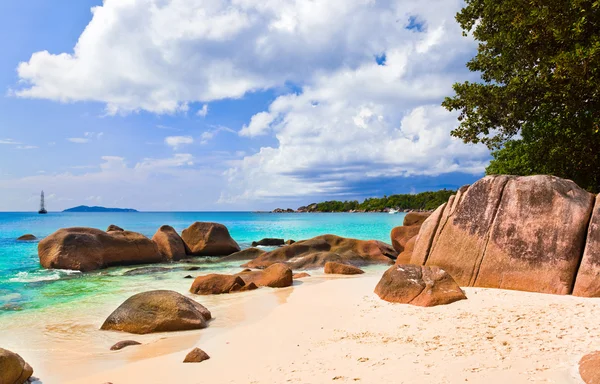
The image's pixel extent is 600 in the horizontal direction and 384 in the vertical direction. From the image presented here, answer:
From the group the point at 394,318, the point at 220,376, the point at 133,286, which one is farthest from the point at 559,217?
the point at 133,286

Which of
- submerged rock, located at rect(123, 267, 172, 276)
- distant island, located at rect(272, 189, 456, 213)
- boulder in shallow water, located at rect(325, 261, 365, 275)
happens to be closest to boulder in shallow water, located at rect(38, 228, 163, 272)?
submerged rock, located at rect(123, 267, 172, 276)

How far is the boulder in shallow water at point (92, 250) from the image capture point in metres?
20.7

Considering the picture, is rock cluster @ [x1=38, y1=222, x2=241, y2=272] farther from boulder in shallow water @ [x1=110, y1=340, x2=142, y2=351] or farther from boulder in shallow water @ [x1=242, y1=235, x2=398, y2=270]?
boulder in shallow water @ [x1=110, y1=340, x2=142, y2=351]

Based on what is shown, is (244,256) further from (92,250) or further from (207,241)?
(92,250)

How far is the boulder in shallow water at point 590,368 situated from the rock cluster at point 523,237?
4.46 metres

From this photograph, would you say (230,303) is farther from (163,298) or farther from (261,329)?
(261,329)

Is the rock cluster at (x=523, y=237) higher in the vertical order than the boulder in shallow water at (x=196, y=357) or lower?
higher

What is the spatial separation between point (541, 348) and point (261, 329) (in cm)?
488

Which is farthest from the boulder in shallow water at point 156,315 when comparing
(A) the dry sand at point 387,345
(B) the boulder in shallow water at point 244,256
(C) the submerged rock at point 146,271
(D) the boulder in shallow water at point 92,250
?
(B) the boulder in shallow water at point 244,256

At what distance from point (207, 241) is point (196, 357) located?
20.1m

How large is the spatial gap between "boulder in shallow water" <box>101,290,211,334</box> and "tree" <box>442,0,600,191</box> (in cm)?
1188

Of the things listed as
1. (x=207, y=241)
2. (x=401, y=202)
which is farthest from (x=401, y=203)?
(x=207, y=241)

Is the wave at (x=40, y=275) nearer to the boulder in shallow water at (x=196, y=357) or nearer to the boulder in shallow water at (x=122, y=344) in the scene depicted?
the boulder in shallow water at (x=122, y=344)

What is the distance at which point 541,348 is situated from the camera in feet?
19.5
